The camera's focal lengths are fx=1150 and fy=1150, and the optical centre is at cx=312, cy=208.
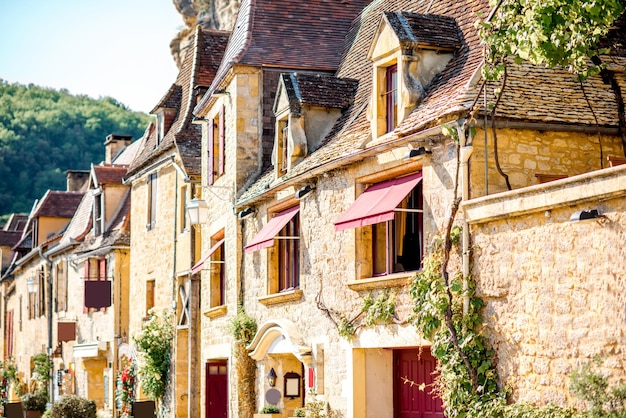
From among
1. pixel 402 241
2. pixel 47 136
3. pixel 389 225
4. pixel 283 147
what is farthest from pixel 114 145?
pixel 47 136

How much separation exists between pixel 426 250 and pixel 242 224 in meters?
7.54

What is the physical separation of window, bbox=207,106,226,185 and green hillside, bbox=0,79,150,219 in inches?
2280

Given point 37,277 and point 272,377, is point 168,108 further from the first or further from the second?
point 37,277

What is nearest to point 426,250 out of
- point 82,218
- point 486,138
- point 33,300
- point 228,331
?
point 486,138

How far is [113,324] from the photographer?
1261 inches

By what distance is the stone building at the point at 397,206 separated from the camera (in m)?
11.8

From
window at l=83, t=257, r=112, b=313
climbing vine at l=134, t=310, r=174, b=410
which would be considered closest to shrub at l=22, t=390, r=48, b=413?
window at l=83, t=257, r=112, b=313

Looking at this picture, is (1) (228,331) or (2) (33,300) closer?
(1) (228,331)

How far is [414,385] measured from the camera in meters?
15.6

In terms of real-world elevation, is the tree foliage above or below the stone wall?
above

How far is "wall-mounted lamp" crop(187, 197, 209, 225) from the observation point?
915 inches

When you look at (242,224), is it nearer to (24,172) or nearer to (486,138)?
Answer: (486,138)

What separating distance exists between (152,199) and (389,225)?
48.0 feet

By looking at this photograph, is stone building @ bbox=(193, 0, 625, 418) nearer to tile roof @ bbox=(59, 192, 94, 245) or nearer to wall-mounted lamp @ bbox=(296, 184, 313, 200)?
wall-mounted lamp @ bbox=(296, 184, 313, 200)
